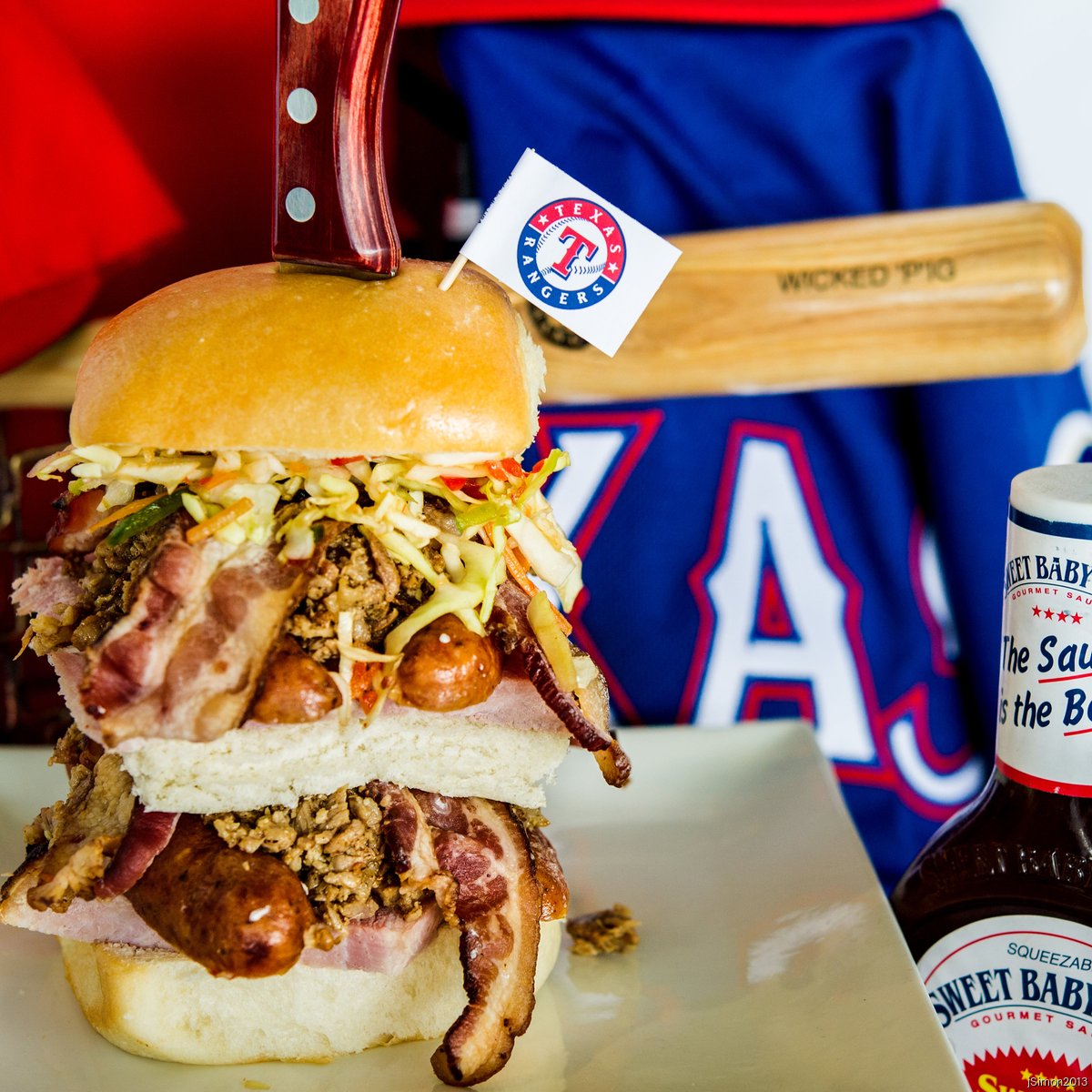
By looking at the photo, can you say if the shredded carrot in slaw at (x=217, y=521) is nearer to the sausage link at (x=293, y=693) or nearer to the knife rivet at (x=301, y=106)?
the sausage link at (x=293, y=693)

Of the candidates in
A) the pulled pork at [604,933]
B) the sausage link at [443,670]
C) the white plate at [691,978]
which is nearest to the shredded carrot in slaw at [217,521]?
the sausage link at [443,670]

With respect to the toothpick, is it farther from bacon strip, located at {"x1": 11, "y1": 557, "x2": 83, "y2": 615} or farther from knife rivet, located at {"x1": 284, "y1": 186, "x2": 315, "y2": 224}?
bacon strip, located at {"x1": 11, "y1": 557, "x2": 83, "y2": 615}

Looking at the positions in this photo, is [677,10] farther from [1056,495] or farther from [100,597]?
[100,597]

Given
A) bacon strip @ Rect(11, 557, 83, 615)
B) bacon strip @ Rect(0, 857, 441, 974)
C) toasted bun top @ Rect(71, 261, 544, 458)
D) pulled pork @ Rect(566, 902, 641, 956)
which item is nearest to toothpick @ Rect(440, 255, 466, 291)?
toasted bun top @ Rect(71, 261, 544, 458)

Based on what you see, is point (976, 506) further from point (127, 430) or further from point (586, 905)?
point (127, 430)

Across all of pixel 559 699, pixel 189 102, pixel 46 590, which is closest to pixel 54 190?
pixel 189 102

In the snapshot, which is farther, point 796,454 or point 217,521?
point 796,454
